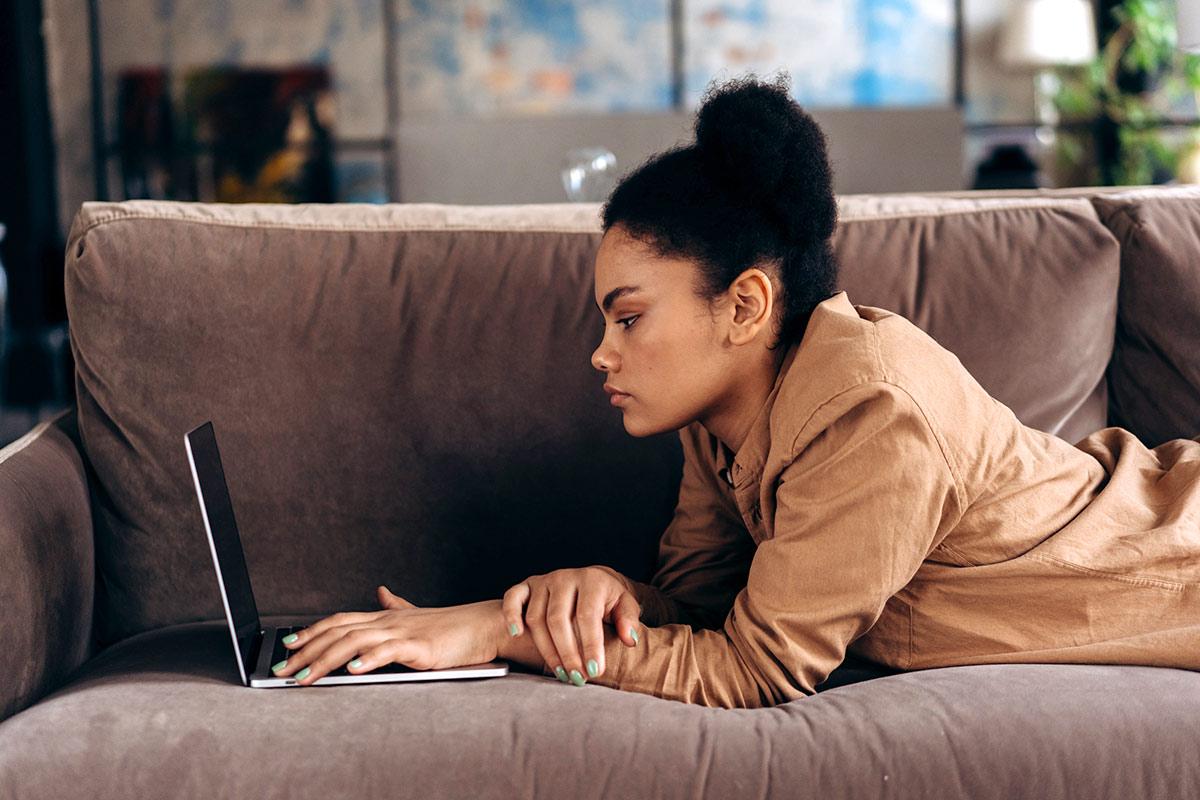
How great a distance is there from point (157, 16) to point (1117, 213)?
16.6 ft

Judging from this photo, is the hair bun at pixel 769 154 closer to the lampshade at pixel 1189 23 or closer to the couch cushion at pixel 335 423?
the couch cushion at pixel 335 423

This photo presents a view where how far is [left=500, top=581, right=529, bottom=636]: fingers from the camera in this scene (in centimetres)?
123

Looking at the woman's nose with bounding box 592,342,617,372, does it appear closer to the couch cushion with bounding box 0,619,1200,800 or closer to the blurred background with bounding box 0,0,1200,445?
the couch cushion with bounding box 0,619,1200,800

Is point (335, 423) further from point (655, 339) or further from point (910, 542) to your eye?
point (910, 542)

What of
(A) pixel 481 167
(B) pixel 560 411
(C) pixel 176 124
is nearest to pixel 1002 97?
(A) pixel 481 167

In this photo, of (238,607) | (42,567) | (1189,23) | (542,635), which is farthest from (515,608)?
(1189,23)

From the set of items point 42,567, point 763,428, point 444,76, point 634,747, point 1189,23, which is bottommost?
point 634,747

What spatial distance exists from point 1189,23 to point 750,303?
1.76 meters

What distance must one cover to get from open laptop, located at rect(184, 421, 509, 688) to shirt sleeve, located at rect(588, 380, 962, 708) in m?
0.22

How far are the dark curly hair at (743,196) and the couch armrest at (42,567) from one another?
2.30ft

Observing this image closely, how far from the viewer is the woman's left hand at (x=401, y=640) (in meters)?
1.21

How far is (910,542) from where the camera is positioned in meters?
1.15

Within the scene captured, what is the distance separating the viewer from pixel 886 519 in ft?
3.72

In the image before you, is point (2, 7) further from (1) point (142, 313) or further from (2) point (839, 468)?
(2) point (839, 468)
